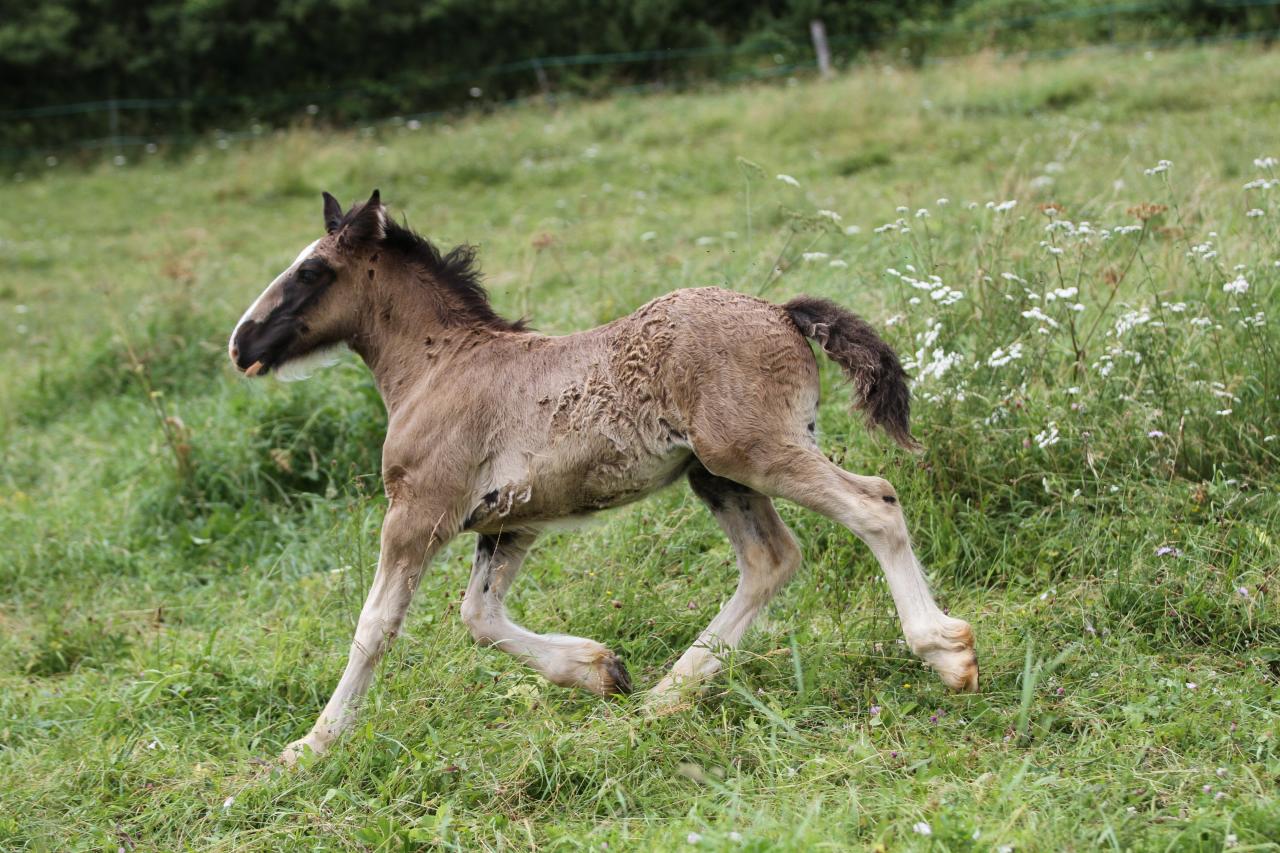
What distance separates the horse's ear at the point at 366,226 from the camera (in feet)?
15.7

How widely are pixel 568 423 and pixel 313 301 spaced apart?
121cm

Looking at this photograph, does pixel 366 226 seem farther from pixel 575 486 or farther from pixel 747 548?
pixel 747 548

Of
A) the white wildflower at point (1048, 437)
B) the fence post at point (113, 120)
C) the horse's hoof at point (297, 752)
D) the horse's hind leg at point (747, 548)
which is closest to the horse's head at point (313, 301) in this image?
the horse's hoof at point (297, 752)

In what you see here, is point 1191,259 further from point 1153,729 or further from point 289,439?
point 289,439

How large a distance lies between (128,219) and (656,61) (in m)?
9.71

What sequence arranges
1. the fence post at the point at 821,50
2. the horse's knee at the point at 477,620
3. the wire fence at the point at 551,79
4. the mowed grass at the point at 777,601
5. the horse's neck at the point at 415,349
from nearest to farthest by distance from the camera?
1. the mowed grass at the point at 777,601
2. the horse's knee at the point at 477,620
3. the horse's neck at the point at 415,349
4. the wire fence at the point at 551,79
5. the fence post at the point at 821,50

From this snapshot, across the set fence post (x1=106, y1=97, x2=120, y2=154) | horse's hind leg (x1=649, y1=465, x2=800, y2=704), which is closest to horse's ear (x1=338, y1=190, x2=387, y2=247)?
horse's hind leg (x1=649, y1=465, x2=800, y2=704)

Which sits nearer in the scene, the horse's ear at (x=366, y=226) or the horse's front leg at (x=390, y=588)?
the horse's front leg at (x=390, y=588)

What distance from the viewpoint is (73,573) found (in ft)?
20.9

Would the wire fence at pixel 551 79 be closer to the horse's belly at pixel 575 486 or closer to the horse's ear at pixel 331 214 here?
the horse's ear at pixel 331 214

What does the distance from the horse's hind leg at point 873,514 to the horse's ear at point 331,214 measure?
6.02ft

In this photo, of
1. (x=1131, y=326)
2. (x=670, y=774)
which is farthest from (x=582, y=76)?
(x=670, y=774)

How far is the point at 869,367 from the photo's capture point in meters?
4.12

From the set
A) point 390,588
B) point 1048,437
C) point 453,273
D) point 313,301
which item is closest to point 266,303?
point 313,301
